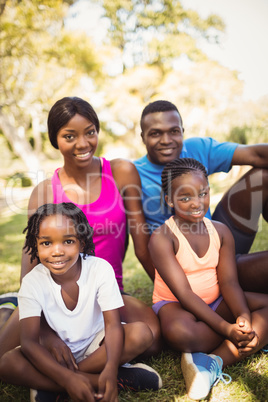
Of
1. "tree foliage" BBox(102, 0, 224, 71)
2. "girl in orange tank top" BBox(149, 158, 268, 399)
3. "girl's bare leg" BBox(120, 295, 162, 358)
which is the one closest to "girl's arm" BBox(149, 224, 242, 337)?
"girl in orange tank top" BBox(149, 158, 268, 399)

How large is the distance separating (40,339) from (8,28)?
10.2 m

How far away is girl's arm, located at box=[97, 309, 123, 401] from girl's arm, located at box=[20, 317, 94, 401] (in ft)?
0.22

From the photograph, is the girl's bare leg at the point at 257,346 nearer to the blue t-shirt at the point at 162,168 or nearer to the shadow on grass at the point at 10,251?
the blue t-shirt at the point at 162,168

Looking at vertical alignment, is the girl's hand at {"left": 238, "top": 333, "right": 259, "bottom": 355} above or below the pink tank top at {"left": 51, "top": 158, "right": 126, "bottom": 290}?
below

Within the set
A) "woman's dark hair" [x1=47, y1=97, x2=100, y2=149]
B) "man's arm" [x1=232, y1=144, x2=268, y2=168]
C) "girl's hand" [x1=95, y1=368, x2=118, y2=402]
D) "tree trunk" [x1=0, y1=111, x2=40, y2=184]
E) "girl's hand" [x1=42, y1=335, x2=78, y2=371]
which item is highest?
"tree trunk" [x1=0, y1=111, x2=40, y2=184]

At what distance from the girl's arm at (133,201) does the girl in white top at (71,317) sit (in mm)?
588

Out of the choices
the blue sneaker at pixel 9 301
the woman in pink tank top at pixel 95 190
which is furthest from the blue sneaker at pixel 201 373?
the blue sneaker at pixel 9 301

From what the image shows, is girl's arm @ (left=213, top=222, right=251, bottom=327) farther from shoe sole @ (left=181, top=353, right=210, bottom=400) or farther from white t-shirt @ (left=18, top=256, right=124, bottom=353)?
white t-shirt @ (left=18, top=256, right=124, bottom=353)

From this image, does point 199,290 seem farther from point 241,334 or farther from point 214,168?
point 214,168

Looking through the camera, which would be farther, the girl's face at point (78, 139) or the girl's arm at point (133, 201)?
the girl's arm at point (133, 201)

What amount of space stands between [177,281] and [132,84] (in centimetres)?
1688

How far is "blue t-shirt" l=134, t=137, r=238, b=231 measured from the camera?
2.57m

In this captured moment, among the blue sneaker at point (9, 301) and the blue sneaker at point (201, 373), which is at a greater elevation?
the blue sneaker at point (9, 301)

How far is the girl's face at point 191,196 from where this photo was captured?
2.06 m
